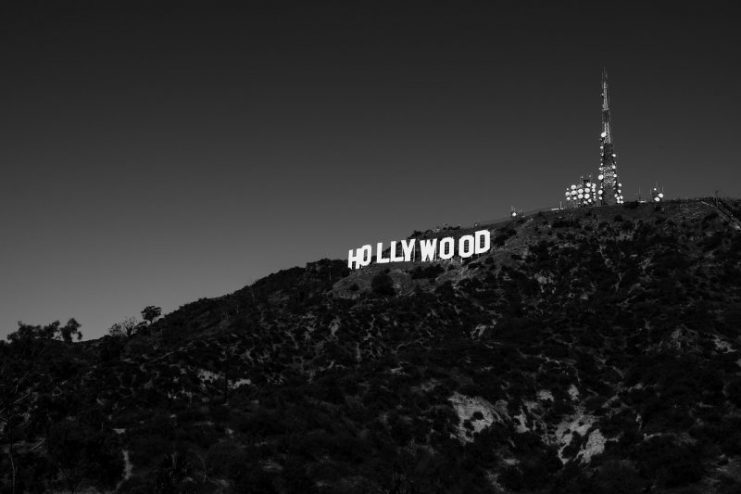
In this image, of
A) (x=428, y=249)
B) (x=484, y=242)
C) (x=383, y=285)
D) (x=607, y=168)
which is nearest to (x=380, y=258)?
(x=428, y=249)

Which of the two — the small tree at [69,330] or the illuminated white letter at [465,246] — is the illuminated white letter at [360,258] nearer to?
the illuminated white letter at [465,246]

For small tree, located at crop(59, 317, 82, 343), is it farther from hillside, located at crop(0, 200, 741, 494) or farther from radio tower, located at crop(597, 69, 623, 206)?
radio tower, located at crop(597, 69, 623, 206)

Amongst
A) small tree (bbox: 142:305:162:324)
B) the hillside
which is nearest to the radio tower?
the hillside

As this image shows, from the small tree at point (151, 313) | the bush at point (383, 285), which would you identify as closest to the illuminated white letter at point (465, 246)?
the bush at point (383, 285)

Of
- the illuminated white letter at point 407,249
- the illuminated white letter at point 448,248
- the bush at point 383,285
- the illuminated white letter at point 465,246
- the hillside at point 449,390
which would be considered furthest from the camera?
the illuminated white letter at point 407,249

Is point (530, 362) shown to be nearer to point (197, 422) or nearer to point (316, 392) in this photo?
point (316, 392)

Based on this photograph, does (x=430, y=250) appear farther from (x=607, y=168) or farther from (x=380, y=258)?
(x=607, y=168)

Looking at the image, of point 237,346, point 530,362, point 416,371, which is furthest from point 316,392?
point 237,346
